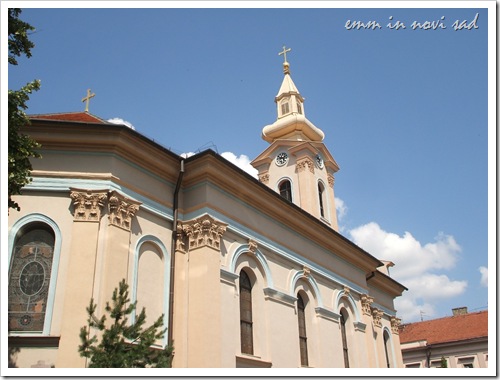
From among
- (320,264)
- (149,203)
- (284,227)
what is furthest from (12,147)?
(320,264)

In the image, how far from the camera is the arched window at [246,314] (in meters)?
17.3

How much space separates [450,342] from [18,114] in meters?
36.8

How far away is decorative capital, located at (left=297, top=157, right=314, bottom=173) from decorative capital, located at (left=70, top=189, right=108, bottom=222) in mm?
16469

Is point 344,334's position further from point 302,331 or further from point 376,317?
point 376,317

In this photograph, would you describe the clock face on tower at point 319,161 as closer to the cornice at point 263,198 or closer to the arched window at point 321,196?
the arched window at point 321,196

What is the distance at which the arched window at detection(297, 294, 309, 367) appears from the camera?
2014cm

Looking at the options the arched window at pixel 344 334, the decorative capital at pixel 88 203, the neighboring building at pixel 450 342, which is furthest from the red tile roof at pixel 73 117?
the neighboring building at pixel 450 342

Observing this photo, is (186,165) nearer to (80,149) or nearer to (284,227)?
(80,149)

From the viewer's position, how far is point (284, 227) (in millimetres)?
20703

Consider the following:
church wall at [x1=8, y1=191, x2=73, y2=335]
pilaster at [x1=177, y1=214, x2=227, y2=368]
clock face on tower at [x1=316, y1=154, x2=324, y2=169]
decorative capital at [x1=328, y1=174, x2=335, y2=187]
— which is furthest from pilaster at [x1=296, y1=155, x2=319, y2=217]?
church wall at [x1=8, y1=191, x2=73, y2=335]

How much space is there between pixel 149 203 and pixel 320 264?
9.04 metres

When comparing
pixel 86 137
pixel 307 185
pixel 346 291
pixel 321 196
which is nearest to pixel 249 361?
pixel 86 137

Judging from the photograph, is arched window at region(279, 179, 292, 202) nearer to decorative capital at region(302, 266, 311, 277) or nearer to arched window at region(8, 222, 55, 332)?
decorative capital at region(302, 266, 311, 277)

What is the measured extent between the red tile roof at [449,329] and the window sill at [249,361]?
27.5 meters
